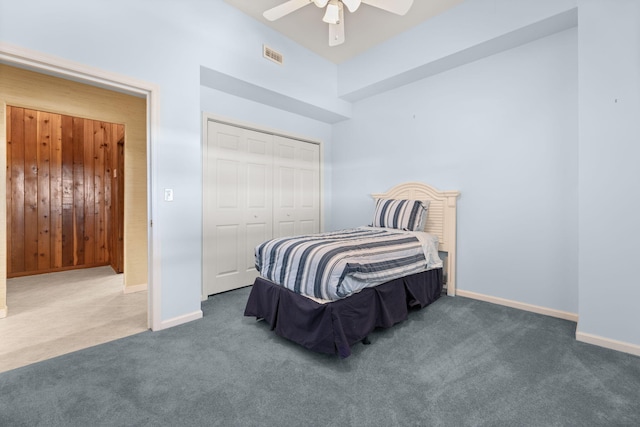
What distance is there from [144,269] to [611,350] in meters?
4.56

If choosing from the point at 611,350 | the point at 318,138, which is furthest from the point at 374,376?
the point at 318,138

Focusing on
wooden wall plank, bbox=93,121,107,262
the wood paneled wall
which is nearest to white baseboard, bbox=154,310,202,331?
the wood paneled wall

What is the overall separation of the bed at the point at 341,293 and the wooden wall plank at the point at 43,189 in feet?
12.7

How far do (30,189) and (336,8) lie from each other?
4883 mm

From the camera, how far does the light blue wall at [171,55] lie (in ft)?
6.34

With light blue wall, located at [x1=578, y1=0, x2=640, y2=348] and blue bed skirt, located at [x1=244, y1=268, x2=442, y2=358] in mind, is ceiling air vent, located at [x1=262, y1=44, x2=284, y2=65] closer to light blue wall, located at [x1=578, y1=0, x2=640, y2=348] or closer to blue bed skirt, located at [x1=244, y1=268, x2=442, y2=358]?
blue bed skirt, located at [x1=244, y1=268, x2=442, y2=358]

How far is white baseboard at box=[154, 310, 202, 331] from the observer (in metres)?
2.40

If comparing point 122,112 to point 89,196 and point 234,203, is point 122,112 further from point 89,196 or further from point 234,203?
point 89,196

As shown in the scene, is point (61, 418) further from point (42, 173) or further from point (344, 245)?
point (42, 173)

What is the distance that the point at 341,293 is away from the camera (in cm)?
194

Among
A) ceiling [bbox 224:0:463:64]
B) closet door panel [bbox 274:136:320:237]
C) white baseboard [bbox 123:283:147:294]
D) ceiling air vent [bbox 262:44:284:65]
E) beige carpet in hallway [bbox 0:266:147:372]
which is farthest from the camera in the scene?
closet door panel [bbox 274:136:320:237]

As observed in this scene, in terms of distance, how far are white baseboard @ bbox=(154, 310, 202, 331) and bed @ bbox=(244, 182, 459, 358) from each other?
0.48 meters

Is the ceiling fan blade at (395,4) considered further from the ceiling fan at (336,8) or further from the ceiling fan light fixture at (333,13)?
the ceiling fan light fixture at (333,13)

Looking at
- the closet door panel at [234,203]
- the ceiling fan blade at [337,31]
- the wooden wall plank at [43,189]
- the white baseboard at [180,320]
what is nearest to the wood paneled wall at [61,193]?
the wooden wall plank at [43,189]
